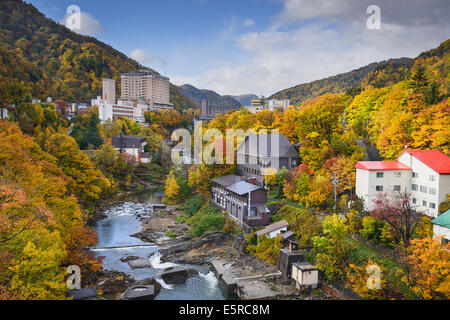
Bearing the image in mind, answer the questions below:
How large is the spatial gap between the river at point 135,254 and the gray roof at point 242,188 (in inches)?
220

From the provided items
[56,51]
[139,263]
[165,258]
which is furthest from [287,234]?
[56,51]

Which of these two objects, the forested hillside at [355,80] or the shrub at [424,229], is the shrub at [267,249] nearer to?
the shrub at [424,229]

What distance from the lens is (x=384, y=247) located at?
1325 centimetres

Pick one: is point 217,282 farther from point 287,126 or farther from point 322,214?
point 287,126

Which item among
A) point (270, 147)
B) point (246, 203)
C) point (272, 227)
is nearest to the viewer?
point (272, 227)

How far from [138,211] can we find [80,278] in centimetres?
1395

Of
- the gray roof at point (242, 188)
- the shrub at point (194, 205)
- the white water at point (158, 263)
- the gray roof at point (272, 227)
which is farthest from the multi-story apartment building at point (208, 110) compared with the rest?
the gray roof at point (272, 227)

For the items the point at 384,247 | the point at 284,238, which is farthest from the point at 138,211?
the point at 384,247

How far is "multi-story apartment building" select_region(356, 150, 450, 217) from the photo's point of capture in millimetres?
13573

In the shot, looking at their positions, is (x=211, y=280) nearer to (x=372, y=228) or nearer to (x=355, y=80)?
(x=372, y=228)

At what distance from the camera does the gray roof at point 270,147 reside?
23.9 m

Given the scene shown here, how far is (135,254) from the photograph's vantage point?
1794cm

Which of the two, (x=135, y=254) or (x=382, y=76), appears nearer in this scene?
(x=135, y=254)

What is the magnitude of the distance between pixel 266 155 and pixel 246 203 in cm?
563
